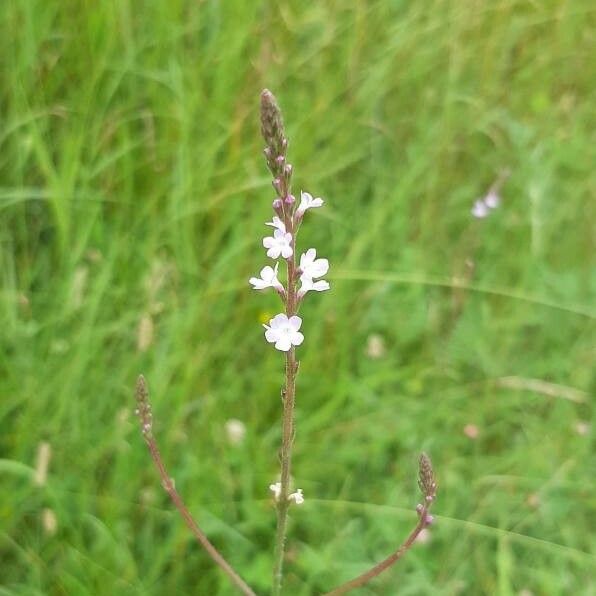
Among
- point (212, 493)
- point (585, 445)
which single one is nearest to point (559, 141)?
point (585, 445)

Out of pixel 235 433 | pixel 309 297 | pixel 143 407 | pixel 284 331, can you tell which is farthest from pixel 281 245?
pixel 309 297

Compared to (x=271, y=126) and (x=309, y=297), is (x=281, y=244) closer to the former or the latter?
(x=271, y=126)

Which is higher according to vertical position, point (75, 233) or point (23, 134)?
point (23, 134)

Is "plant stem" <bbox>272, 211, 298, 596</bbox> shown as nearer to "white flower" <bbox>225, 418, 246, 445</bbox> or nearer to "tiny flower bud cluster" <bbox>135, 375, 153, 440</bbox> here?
"tiny flower bud cluster" <bbox>135, 375, 153, 440</bbox>

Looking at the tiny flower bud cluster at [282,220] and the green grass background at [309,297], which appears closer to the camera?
the tiny flower bud cluster at [282,220]

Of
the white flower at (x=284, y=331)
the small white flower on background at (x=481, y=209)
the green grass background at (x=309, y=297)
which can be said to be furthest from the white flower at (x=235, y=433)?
the white flower at (x=284, y=331)

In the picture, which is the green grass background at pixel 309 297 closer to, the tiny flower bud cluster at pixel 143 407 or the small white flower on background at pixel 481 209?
the small white flower on background at pixel 481 209

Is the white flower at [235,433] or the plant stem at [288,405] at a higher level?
the white flower at [235,433]

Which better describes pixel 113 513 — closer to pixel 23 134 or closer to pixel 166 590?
pixel 166 590
